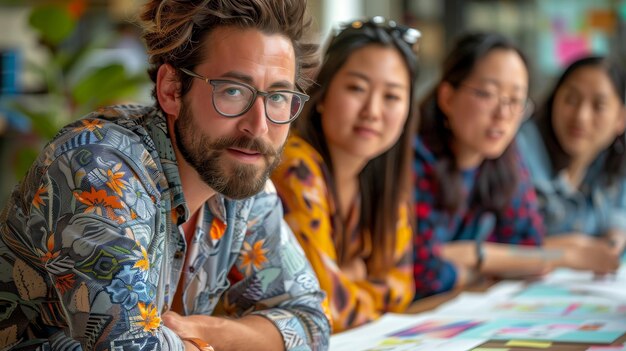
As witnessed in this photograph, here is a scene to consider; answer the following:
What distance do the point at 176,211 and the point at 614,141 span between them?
6.47 feet

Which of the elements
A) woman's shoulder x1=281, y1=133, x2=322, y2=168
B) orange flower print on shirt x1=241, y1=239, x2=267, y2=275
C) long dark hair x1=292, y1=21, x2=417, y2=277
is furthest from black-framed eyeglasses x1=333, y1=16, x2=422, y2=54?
orange flower print on shirt x1=241, y1=239, x2=267, y2=275

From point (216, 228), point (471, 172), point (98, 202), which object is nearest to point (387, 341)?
point (216, 228)

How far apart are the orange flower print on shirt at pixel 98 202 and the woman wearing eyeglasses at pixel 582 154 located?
1723mm

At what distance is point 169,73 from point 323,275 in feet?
2.03

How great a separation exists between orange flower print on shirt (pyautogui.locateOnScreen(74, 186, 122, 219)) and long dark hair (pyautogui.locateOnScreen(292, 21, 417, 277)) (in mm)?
808

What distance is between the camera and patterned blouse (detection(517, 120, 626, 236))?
8.77 ft

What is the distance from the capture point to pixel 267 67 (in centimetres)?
120

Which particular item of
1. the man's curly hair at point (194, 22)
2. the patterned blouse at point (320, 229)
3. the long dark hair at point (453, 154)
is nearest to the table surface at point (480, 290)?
the patterned blouse at point (320, 229)

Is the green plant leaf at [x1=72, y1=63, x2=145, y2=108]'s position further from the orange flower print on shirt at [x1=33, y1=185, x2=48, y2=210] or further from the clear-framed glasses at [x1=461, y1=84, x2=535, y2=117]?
the orange flower print on shirt at [x1=33, y1=185, x2=48, y2=210]

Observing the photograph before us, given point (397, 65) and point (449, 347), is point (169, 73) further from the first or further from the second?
point (397, 65)

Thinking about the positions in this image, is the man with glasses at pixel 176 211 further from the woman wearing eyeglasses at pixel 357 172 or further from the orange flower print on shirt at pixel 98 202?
the woman wearing eyeglasses at pixel 357 172

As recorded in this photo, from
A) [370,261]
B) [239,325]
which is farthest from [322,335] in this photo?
[370,261]

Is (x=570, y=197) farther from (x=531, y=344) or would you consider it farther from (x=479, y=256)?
(x=531, y=344)

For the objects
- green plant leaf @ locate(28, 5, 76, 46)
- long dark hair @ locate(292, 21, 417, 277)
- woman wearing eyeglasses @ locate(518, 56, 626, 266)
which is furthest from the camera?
green plant leaf @ locate(28, 5, 76, 46)
